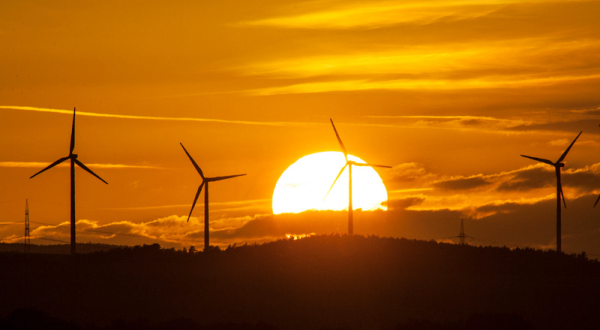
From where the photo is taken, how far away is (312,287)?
93062 millimetres

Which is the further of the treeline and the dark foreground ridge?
the dark foreground ridge

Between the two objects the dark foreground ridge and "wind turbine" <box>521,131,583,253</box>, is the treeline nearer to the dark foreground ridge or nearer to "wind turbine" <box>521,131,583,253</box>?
the dark foreground ridge

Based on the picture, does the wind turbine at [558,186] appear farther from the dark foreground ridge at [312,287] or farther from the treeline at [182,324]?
the treeline at [182,324]

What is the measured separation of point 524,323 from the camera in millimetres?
71062

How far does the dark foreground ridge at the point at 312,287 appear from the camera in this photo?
79250mm

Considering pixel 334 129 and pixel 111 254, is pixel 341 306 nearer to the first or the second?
pixel 334 129

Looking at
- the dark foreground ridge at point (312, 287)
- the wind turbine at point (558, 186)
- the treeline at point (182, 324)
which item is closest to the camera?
the treeline at point (182, 324)

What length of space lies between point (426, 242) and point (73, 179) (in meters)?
52.6

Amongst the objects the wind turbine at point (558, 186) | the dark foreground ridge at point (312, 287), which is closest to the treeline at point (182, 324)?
the dark foreground ridge at point (312, 287)

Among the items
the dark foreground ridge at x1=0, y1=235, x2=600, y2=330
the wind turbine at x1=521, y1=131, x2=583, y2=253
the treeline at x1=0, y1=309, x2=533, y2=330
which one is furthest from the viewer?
the wind turbine at x1=521, y1=131, x2=583, y2=253

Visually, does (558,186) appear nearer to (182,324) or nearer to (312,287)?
(312,287)

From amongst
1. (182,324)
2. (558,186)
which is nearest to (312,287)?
(182,324)

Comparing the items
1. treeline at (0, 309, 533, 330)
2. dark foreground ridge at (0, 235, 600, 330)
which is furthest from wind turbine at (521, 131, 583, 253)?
treeline at (0, 309, 533, 330)

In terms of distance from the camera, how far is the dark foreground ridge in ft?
260
